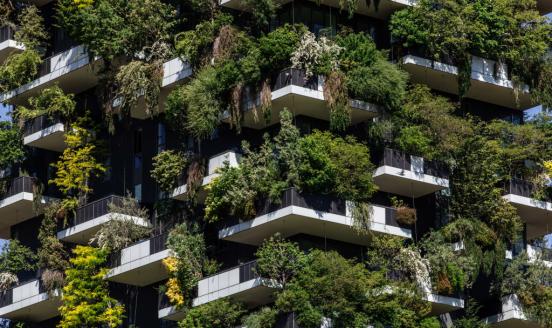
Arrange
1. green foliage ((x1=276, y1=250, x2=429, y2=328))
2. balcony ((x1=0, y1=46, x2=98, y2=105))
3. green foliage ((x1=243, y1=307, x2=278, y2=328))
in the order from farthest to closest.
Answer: balcony ((x1=0, y1=46, x2=98, y2=105)) < green foliage ((x1=243, y1=307, x2=278, y2=328)) < green foliage ((x1=276, y1=250, x2=429, y2=328))

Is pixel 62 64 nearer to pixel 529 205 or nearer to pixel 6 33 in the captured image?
pixel 6 33

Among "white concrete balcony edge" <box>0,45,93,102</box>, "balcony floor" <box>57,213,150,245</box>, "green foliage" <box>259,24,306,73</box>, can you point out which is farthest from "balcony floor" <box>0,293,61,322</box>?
"green foliage" <box>259,24,306,73</box>

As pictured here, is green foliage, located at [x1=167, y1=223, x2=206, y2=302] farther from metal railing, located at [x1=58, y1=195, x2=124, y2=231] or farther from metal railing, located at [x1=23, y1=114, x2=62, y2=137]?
metal railing, located at [x1=23, y1=114, x2=62, y2=137]

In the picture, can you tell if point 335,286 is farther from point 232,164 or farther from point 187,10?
point 187,10

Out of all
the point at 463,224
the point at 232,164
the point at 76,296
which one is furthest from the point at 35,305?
the point at 463,224

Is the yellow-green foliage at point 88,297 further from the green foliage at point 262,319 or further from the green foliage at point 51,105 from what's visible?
the green foliage at point 262,319

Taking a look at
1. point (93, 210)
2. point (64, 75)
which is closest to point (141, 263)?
point (93, 210)
